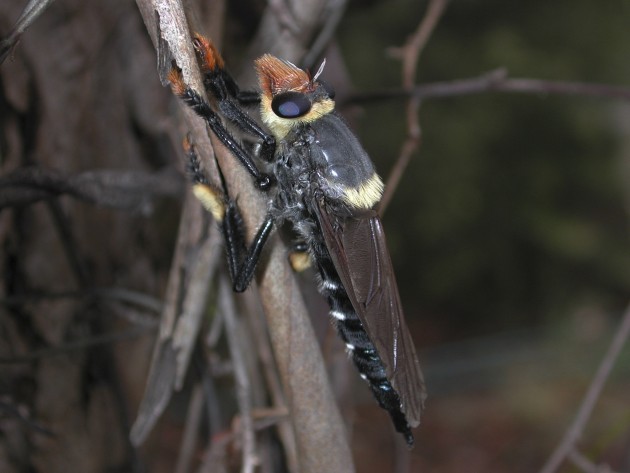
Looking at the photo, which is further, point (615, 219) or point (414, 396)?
point (615, 219)

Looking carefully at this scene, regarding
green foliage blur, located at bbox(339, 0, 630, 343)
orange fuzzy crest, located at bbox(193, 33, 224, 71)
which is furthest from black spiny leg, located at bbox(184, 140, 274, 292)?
green foliage blur, located at bbox(339, 0, 630, 343)

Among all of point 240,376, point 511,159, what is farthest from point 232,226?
point 511,159

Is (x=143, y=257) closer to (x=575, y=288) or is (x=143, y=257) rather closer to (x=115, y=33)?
(x=115, y=33)

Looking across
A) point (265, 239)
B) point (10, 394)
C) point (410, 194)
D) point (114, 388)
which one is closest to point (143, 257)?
point (114, 388)

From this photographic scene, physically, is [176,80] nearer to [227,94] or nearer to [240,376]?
[227,94]

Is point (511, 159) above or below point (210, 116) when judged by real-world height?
above

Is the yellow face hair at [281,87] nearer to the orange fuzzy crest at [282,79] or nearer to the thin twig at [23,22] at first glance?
the orange fuzzy crest at [282,79]

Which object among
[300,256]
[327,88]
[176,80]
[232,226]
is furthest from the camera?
[300,256]
